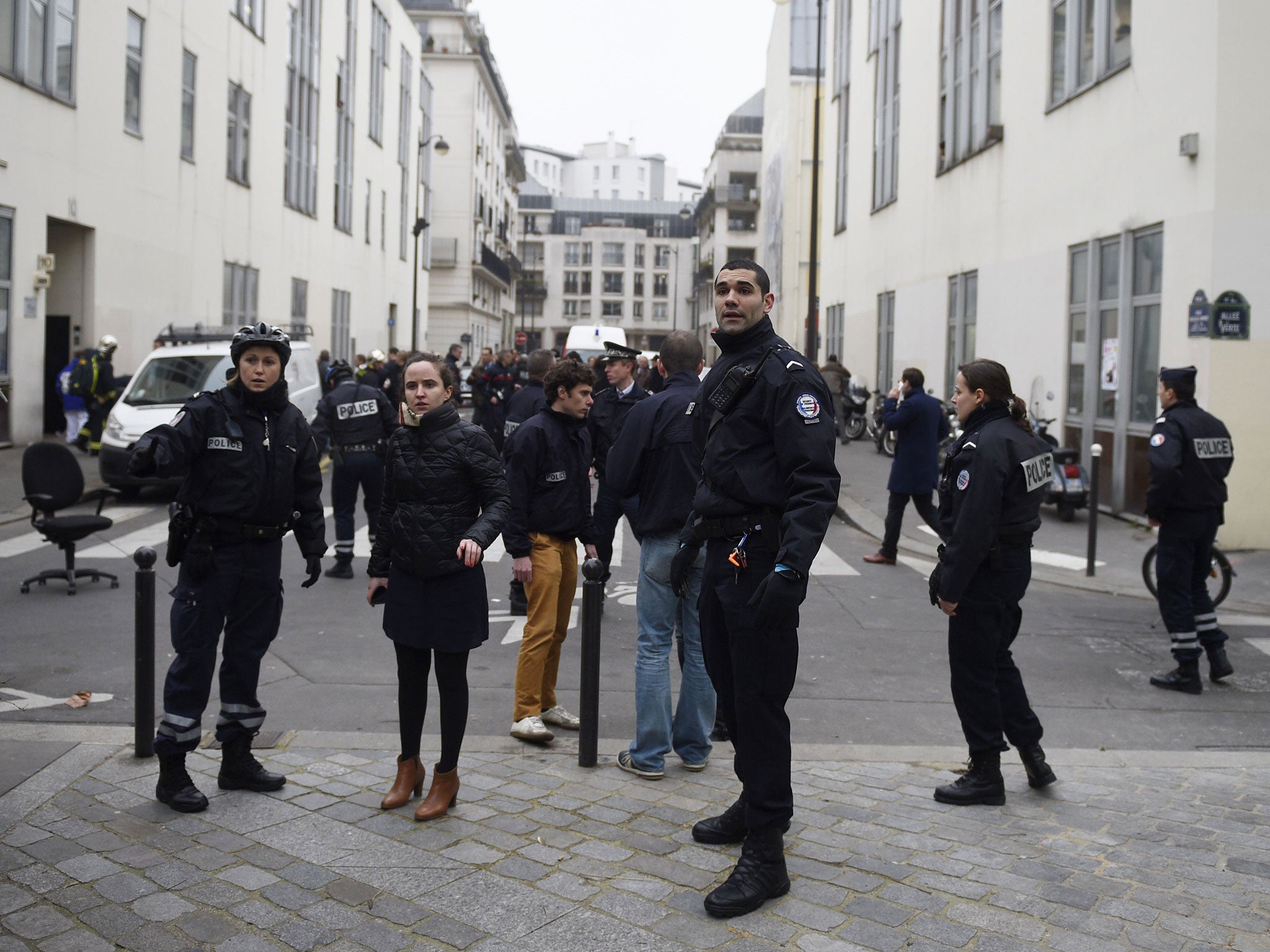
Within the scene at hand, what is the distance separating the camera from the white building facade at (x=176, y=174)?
66.1 feet

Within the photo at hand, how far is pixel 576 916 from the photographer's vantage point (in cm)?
406

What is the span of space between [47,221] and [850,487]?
14407 mm

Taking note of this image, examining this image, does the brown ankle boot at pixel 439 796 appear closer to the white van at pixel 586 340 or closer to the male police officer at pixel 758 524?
the male police officer at pixel 758 524

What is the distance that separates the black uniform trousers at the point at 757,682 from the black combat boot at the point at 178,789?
2.20 metres

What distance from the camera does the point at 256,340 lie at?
203 inches

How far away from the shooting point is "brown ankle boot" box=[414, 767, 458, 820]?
4.93 metres

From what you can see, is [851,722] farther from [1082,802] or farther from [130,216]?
[130,216]

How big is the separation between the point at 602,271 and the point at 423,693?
115952 mm

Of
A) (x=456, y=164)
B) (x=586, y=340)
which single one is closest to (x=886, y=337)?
(x=586, y=340)

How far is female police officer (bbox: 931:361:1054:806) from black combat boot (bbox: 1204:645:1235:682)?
280 centimetres

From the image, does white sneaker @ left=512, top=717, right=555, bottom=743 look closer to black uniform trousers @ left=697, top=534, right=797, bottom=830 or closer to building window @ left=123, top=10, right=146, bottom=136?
black uniform trousers @ left=697, top=534, right=797, bottom=830

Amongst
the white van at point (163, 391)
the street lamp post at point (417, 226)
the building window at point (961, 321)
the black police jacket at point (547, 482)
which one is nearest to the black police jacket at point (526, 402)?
the white van at point (163, 391)

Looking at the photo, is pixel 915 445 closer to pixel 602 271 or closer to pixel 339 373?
pixel 339 373

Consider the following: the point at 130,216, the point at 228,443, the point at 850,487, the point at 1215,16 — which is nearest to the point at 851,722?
the point at 228,443
